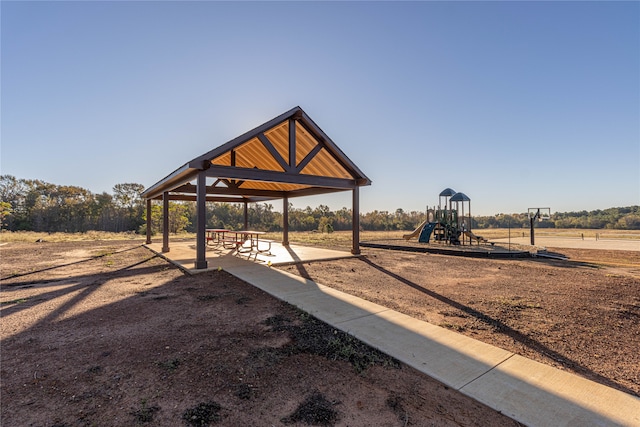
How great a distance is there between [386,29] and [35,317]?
473 inches

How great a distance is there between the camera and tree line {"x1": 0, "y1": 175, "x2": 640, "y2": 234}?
114ft

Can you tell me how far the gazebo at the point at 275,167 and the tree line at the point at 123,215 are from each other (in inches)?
782

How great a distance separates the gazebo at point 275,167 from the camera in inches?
314

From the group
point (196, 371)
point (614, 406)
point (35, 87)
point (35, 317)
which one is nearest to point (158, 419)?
point (196, 371)

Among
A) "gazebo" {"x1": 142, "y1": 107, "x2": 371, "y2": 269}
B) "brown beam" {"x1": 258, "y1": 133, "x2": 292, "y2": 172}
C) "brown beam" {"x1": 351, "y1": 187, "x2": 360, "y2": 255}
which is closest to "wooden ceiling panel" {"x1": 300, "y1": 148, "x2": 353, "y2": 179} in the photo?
"gazebo" {"x1": 142, "y1": 107, "x2": 371, "y2": 269}

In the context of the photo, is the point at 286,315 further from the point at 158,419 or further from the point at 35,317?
the point at 35,317

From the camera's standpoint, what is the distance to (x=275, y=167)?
10.8 m

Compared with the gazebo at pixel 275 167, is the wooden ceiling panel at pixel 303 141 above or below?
above

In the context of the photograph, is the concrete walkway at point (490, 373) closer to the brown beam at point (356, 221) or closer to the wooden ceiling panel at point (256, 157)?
the brown beam at point (356, 221)

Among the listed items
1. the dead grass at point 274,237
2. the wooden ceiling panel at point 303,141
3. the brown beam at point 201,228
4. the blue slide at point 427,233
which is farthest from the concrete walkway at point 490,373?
the blue slide at point 427,233

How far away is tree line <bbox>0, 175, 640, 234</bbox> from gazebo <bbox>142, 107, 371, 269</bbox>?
782 inches

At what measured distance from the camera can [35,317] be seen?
4.36 meters

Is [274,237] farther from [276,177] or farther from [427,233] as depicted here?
[276,177]

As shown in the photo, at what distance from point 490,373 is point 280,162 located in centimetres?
767
